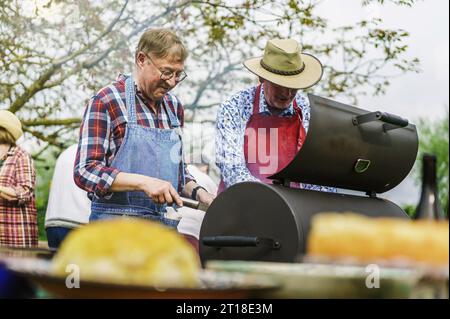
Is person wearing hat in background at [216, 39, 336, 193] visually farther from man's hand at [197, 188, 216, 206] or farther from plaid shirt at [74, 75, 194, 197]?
plaid shirt at [74, 75, 194, 197]

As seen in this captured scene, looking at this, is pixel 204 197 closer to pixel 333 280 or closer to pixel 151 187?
pixel 151 187

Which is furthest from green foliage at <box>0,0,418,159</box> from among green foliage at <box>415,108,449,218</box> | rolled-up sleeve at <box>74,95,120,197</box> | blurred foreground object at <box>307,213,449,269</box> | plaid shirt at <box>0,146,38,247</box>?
green foliage at <box>415,108,449,218</box>

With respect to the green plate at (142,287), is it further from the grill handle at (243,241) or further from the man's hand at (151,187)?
the man's hand at (151,187)

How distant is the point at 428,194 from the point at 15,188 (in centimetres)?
302

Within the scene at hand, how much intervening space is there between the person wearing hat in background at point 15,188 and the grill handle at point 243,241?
7.06 ft

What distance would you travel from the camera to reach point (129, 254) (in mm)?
793

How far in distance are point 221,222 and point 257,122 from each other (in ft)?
3.71

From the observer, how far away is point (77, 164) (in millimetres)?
2381

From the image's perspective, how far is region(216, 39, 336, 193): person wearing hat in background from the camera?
9.05 feet

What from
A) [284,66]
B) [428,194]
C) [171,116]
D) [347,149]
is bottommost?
[428,194]

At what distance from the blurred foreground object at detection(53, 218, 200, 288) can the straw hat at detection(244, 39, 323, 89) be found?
1957mm

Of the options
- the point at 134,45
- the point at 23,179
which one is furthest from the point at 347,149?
the point at 134,45

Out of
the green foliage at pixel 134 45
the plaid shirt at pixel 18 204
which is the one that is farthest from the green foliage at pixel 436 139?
the plaid shirt at pixel 18 204
